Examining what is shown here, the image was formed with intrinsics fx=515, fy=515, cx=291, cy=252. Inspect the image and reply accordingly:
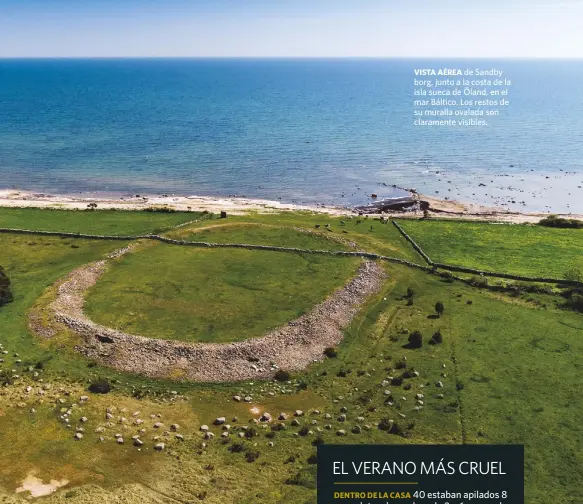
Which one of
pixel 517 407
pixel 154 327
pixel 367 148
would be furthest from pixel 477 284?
pixel 367 148

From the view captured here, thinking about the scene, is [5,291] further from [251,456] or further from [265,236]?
[251,456]

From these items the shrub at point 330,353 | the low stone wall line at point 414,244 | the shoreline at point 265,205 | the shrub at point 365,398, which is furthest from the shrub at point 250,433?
the shoreline at point 265,205

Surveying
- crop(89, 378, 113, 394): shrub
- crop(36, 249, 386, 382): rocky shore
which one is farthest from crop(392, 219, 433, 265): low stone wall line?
crop(89, 378, 113, 394): shrub

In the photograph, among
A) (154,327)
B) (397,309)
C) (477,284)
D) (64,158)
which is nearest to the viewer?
(154,327)

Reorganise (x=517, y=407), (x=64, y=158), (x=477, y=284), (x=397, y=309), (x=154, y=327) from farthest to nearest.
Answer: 1. (x=64, y=158)
2. (x=477, y=284)
3. (x=397, y=309)
4. (x=154, y=327)
5. (x=517, y=407)

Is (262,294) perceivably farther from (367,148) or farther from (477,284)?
(367,148)

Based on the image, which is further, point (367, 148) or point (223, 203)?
point (367, 148)

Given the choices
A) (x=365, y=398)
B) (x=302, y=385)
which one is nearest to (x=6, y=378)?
(x=302, y=385)
